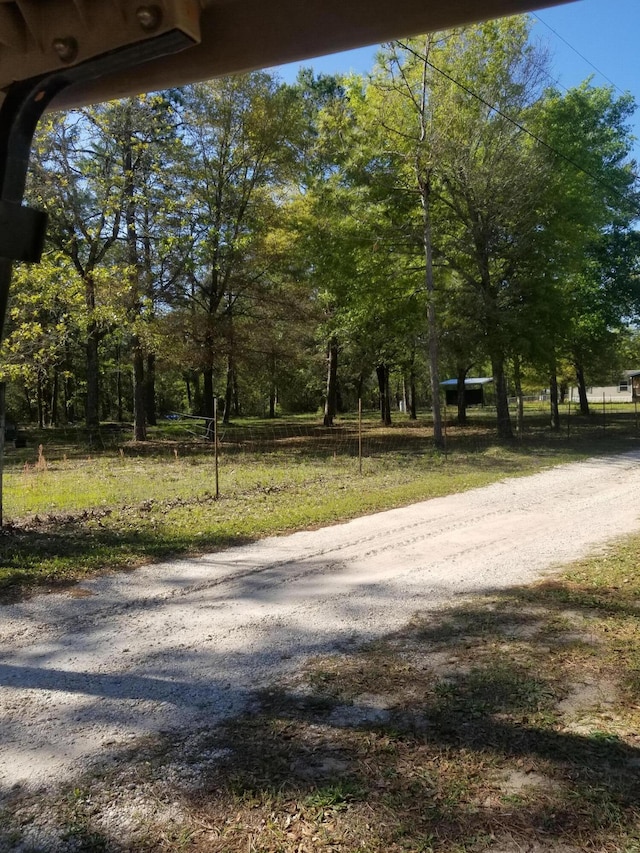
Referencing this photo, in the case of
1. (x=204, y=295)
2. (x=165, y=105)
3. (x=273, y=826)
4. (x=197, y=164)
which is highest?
(x=165, y=105)

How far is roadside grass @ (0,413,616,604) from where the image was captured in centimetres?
706

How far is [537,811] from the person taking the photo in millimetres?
2416

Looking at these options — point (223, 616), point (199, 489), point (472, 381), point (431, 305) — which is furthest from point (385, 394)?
point (472, 381)

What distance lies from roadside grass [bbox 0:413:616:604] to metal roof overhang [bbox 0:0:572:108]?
14.5ft

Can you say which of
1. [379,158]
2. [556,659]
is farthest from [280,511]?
[379,158]

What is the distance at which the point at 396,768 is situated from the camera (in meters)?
2.72

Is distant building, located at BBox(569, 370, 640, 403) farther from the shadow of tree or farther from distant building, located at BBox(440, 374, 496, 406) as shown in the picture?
the shadow of tree

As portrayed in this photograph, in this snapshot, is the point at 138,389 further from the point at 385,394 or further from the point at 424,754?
the point at 424,754

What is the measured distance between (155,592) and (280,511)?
383 centimetres

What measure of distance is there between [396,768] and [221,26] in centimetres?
375

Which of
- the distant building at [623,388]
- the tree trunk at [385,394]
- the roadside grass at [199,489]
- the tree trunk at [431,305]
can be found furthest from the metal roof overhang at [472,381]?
→ the tree trunk at [431,305]

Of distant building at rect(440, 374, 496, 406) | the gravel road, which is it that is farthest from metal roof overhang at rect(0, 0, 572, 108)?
distant building at rect(440, 374, 496, 406)

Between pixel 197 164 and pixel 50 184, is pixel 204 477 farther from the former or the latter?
pixel 197 164

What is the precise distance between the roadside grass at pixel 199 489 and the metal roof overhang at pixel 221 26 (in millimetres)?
4421
